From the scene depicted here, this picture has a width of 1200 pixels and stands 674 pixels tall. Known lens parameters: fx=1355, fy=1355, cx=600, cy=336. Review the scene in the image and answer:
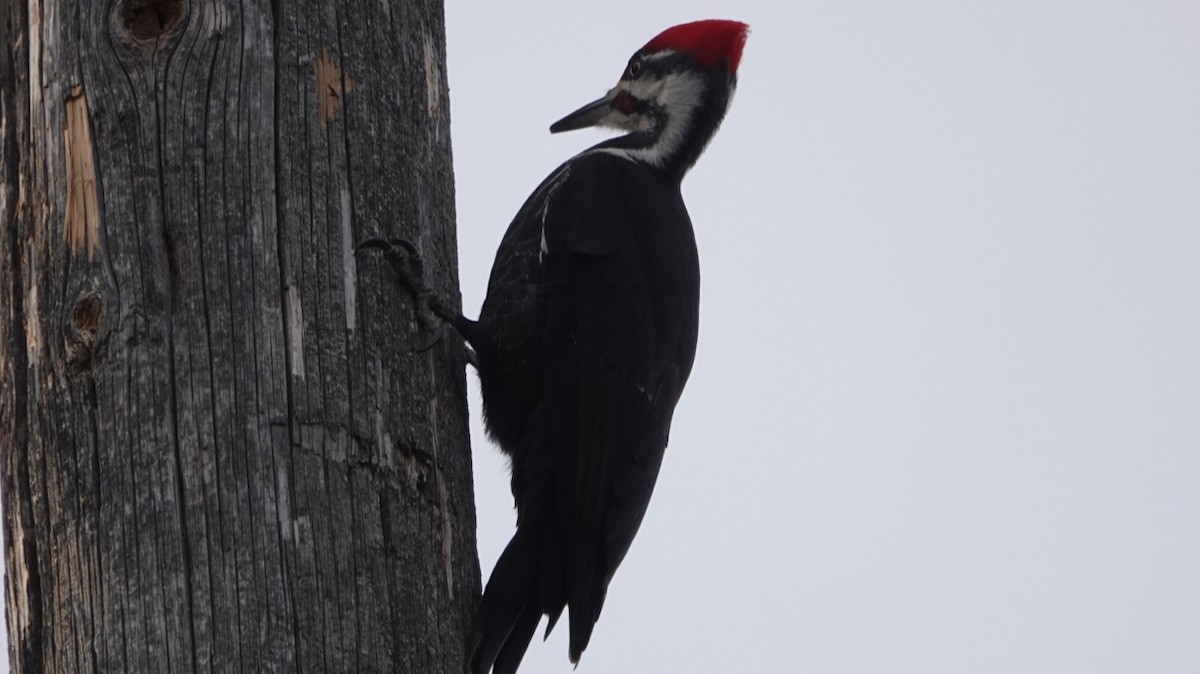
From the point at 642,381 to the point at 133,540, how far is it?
1.52m

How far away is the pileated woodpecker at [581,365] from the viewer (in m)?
2.97

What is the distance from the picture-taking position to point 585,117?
4.29m

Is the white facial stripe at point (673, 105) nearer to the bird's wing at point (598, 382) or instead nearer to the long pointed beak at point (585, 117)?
the long pointed beak at point (585, 117)

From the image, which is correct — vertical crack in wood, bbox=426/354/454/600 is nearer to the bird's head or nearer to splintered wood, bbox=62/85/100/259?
splintered wood, bbox=62/85/100/259

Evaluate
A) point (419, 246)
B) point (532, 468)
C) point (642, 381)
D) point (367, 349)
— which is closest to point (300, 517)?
point (367, 349)

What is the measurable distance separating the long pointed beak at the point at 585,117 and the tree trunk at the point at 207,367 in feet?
6.02

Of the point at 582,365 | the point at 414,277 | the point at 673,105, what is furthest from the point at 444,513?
the point at 673,105

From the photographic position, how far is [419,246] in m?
2.61

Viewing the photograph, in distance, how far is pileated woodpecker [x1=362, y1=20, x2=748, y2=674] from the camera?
9.73 feet

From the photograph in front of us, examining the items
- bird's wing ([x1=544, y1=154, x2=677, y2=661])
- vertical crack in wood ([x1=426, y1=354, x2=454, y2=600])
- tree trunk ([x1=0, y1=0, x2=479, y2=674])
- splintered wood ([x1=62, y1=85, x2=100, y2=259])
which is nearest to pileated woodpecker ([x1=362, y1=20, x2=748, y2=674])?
bird's wing ([x1=544, y1=154, x2=677, y2=661])

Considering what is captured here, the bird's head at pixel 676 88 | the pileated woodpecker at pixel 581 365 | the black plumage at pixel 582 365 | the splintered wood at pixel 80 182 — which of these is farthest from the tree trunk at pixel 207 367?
the bird's head at pixel 676 88

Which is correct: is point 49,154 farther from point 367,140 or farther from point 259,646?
point 259,646

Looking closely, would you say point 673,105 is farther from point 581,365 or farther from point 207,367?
point 207,367

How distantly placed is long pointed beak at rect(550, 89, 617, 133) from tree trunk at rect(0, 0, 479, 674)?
183 cm
